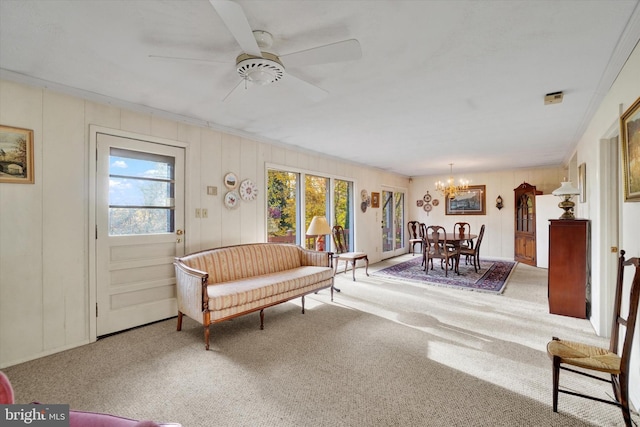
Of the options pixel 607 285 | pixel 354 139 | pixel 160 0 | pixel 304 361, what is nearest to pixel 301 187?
pixel 354 139

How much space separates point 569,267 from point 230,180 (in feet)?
14.5

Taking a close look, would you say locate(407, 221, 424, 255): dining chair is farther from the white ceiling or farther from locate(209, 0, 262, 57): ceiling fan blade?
locate(209, 0, 262, 57): ceiling fan blade

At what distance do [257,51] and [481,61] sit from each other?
171 cm

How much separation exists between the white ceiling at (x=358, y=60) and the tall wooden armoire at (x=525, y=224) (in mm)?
3520

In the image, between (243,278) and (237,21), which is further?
(243,278)

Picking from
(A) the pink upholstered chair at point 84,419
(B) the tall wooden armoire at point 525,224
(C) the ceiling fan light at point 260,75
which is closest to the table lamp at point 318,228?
(C) the ceiling fan light at point 260,75

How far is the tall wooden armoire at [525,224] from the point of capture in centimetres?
680

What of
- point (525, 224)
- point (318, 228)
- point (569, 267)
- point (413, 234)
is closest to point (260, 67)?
point (318, 228)

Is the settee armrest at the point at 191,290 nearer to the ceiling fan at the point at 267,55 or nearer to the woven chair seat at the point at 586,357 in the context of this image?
the ceiling fan at the point at 267,55

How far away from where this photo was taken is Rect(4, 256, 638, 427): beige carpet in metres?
1.83

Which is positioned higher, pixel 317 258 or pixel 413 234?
pixel 413 234

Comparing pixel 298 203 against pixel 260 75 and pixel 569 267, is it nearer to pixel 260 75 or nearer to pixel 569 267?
pixel 260 75

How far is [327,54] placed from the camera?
5.93 feet

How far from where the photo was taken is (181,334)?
3043 mm
